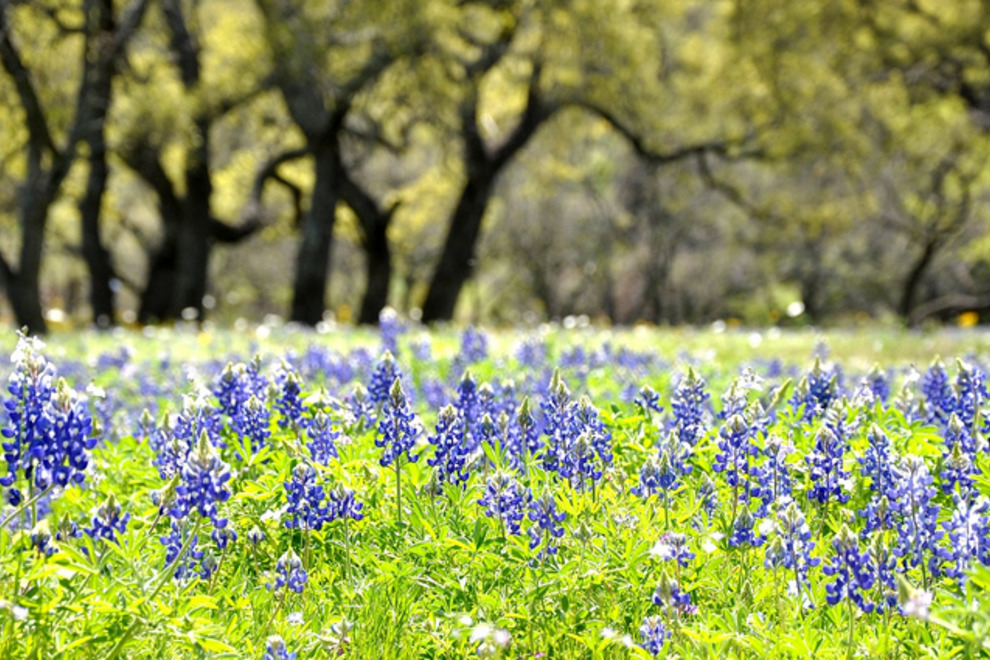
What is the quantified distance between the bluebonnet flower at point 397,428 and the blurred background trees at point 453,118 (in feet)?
39.5

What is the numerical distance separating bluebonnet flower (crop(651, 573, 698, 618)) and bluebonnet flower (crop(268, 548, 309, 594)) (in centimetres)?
112

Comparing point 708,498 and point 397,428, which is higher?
point 397,428

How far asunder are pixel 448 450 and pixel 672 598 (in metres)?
1.15

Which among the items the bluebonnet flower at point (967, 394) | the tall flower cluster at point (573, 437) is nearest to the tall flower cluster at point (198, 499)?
the tall flower cluster at point (573, 437)

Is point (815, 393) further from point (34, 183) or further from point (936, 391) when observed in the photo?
point (34, 183)

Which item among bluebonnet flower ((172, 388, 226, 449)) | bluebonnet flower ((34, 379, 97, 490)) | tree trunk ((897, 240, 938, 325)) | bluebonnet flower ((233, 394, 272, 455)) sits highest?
bluebonnet flower ((34, 379, 97, 490))

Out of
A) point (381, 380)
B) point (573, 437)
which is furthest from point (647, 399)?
point (381, 380)

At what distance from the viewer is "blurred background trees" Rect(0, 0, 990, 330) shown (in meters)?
17.0

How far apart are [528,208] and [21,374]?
3323cm

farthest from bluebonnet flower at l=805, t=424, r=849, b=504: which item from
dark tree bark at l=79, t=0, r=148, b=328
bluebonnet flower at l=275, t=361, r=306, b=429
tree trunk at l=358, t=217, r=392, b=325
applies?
tree trunk at l=358, t=217, r=392, b=325

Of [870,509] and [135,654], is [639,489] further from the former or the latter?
[135,654]

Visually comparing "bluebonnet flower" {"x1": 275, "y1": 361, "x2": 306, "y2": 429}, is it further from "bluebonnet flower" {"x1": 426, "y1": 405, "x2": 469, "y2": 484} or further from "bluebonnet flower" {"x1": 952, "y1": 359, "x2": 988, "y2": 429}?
"bluebonnet flower" {"x1": 952, "y1": 359, "x2": 988, "y2": 429}

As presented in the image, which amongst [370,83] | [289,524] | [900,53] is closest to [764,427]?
[289,524]

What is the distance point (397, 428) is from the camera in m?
3.54
